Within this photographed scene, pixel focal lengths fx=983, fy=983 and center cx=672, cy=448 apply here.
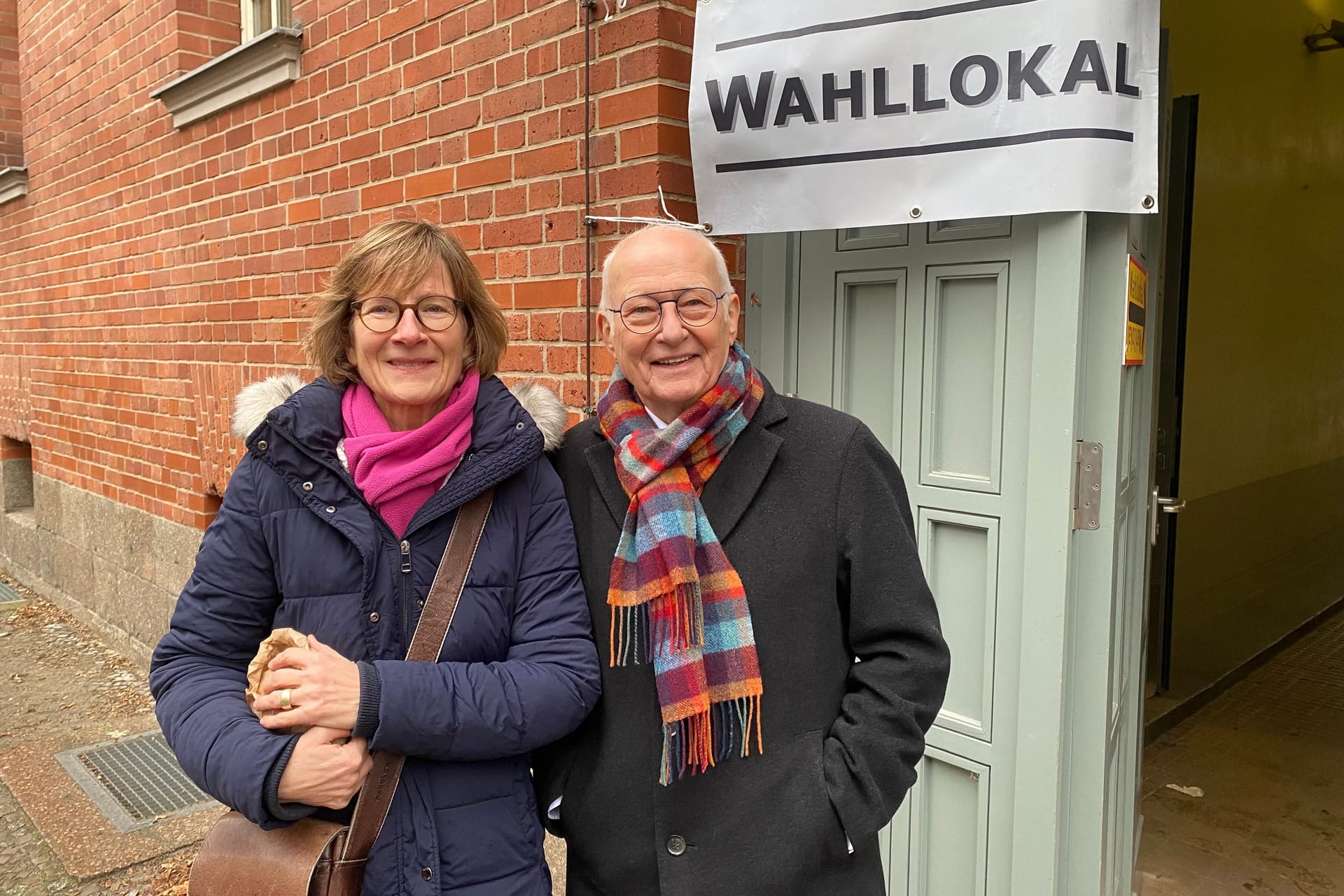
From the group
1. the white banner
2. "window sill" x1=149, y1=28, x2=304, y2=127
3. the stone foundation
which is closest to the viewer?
the white banner

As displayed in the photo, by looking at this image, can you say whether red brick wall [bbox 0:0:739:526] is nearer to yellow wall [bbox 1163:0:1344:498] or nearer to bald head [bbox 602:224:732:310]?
bald head [bbox 602:224:732:310]

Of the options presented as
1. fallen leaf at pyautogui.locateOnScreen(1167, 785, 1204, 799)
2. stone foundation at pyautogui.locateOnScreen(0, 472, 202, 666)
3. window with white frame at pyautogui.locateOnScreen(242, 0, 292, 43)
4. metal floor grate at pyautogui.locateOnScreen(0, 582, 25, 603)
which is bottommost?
metal floor grate at pyautogui.locateOnScreen(0, 582, 25, 603)

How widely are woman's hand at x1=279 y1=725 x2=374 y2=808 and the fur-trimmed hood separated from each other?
52cm

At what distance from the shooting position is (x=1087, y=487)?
2248 millimetres

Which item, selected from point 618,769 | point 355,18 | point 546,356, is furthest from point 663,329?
point 355,18

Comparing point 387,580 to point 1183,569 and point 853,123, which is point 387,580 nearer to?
point 853,123

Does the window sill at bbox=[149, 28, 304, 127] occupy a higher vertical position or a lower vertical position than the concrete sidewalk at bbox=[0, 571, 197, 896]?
higher

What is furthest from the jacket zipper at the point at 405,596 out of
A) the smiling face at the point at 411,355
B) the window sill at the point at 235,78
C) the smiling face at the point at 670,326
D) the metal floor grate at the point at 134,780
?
the window sill at the point at 235,78

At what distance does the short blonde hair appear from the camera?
5.61ft

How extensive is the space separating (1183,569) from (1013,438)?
3890 millimetres

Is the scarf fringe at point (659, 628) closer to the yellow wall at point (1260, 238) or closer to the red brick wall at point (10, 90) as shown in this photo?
the yellow wall at point (1260, 238)

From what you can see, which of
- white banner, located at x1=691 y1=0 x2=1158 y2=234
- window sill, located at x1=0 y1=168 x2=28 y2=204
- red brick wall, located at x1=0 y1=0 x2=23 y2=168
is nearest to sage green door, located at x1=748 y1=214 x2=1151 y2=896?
white banner, located at x1=691 y1=0 x2=1158 y2=234

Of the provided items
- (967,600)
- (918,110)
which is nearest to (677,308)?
(918,110)

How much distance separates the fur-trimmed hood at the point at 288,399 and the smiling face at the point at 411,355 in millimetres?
144
